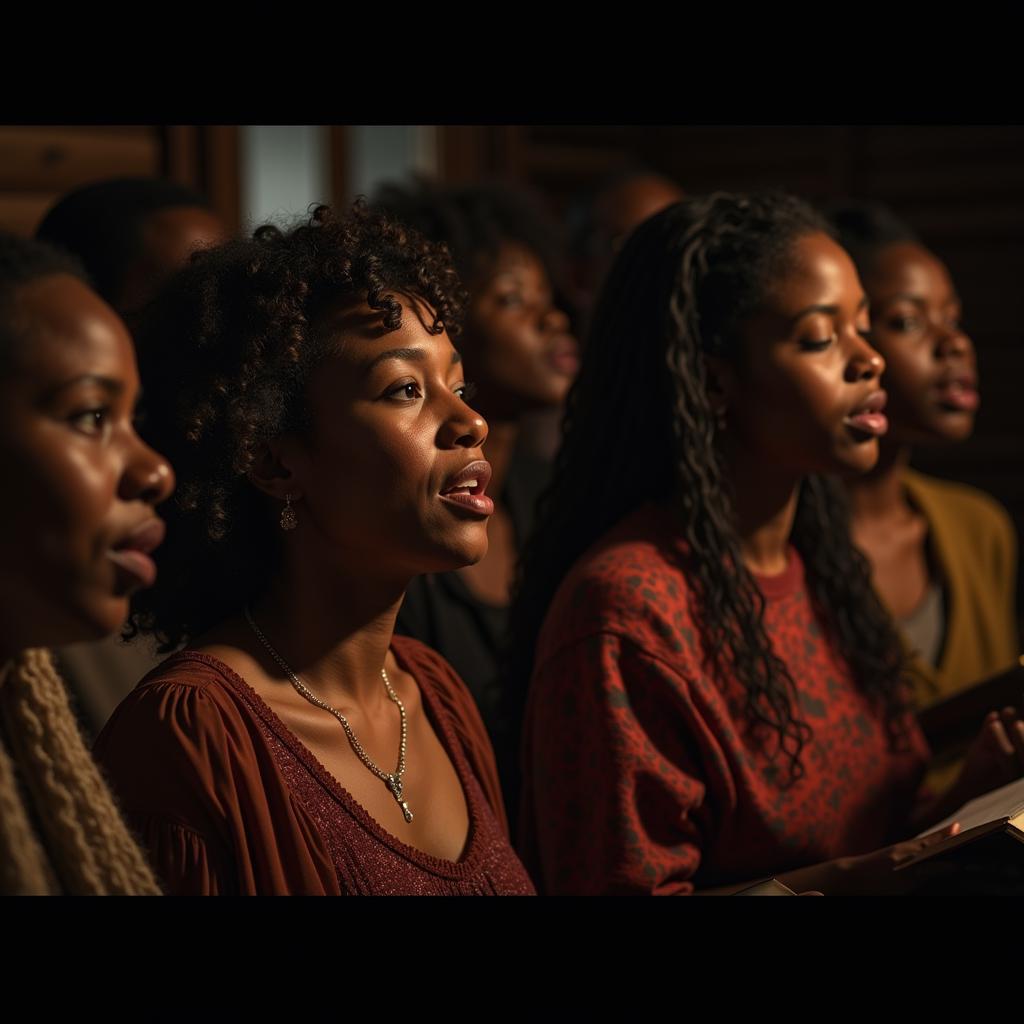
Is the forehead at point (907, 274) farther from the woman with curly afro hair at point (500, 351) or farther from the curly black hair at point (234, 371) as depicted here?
the curly black hair at point (234, 371)

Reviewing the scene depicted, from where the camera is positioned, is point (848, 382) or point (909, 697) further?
point (909, 697)

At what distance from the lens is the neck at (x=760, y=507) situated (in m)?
1.73

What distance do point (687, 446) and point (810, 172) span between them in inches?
107

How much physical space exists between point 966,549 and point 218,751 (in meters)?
1.67

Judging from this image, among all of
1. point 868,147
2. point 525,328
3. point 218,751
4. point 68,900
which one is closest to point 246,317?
point 218,751

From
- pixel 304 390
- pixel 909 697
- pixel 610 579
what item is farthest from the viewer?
pixel 909 697

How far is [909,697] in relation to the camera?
191 cm

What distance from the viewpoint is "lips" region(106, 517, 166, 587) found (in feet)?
2.90

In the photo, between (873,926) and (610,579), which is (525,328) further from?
(873,926)

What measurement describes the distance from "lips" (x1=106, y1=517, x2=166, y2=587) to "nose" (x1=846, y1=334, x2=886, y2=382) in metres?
0.94

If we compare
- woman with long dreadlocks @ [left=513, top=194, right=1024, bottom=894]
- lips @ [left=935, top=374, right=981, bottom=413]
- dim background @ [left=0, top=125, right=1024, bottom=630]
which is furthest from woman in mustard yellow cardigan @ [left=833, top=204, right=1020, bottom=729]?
dim background @ [left=0, top=125, right=1024, bottom=630]

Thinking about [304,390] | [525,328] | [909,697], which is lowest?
[909,697]

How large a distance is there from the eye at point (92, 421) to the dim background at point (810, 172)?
2.32 meters

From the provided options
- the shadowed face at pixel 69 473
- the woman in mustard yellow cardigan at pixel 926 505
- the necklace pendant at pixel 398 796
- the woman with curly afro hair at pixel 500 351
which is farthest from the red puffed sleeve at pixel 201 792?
the woman in mustard yellow cardigan at pixel 926 505
